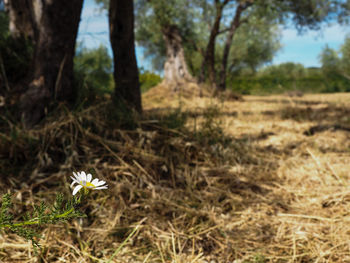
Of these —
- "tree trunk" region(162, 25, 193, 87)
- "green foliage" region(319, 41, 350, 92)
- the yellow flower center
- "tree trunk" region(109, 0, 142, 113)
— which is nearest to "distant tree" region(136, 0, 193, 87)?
"tree trunk" region(162, 25, 193, 87)

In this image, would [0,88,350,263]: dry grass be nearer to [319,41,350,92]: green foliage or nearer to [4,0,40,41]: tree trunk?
[4,0,40,41]: tree trunk

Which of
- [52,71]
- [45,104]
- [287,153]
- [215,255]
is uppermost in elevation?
[52,71]

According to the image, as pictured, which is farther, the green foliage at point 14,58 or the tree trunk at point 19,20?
the tree trunk at point 19,20

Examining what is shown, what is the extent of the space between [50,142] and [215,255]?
1.47 meters

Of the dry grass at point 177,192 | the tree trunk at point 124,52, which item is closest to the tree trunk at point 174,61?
the tree trunk at point 124,52

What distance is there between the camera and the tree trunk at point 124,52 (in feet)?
10.6

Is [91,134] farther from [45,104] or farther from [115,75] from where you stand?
[115,75]

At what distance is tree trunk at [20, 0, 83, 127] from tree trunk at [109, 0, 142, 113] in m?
0.71

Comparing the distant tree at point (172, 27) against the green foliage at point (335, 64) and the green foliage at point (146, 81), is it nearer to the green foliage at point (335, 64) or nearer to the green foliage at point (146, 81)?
the green foliage at point (146, 81)

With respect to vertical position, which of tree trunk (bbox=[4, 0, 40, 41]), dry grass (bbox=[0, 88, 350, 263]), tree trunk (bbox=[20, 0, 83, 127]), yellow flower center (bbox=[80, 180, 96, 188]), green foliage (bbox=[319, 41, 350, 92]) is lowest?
dry grass (bbox=[0, 88, 350, 263])

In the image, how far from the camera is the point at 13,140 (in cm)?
208

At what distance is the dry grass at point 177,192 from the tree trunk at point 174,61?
6455 mm

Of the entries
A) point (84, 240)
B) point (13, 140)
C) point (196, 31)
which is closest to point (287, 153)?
point (84, 240)

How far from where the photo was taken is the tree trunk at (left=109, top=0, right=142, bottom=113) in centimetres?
322
